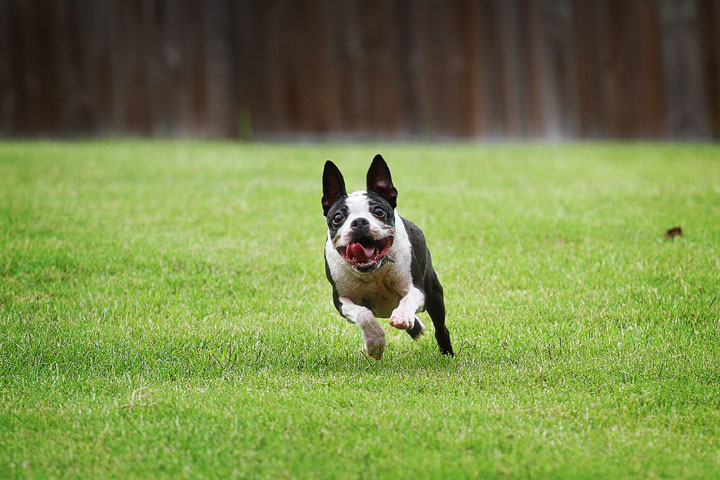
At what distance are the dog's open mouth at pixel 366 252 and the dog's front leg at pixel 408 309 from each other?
0.26 meters

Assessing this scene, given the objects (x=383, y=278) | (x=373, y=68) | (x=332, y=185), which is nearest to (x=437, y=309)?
(x=383, y=278)

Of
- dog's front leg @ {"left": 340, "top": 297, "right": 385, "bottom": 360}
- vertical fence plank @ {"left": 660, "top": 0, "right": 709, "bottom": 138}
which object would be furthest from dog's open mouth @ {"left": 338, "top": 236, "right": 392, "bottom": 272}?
vertical fence plank @ {"left": 660, "top": 0, "right": 709, "bottom": 138}

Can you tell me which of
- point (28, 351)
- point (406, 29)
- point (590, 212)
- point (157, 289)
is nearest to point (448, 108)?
point (406, 29)

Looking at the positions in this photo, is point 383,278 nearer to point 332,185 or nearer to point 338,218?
point 338,218

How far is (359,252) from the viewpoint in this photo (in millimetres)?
4973

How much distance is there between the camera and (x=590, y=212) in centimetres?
928

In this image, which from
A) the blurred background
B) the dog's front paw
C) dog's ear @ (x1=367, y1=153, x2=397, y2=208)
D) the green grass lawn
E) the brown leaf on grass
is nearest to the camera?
the green grass lawn

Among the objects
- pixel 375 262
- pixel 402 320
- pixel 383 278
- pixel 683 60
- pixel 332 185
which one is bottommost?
pixel 402 320

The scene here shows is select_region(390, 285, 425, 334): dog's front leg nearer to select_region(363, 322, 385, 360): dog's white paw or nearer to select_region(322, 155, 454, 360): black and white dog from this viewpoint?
select_region(322, 155, 454, 360): black and white dog

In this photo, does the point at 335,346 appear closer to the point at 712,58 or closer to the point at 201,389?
the point at 201,389

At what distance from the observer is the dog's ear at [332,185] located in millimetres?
5367

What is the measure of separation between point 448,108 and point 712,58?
393 centimetres

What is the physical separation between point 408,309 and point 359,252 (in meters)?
0.41

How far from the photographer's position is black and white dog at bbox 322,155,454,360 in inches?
198
